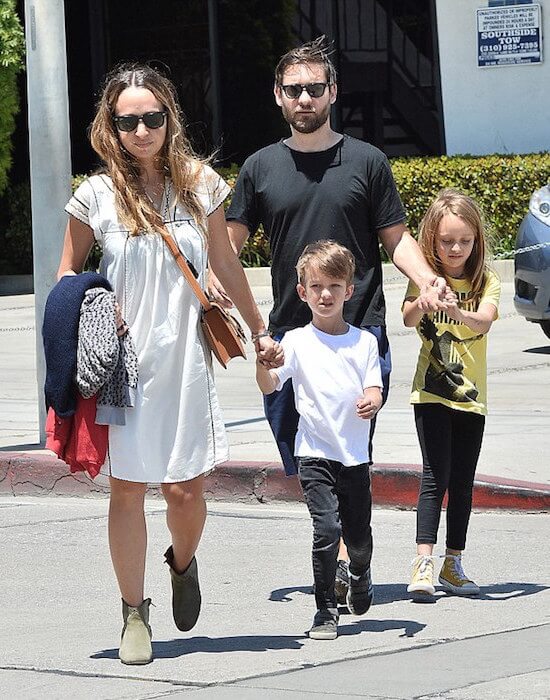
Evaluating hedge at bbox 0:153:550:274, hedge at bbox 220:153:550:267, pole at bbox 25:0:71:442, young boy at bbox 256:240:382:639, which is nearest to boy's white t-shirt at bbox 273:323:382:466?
young boy at bbox 256:240:382:639

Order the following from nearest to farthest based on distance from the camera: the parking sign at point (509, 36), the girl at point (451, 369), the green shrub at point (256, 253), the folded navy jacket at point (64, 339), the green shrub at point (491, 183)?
the folded navy jacket at point (64, 339) < the girl at point (451, 369) < the green shrub at point (491, 183) < the green shrub at point (256, 253) < the parking sign at point (509, 36)

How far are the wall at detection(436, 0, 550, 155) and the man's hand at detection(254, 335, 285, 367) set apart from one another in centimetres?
1510

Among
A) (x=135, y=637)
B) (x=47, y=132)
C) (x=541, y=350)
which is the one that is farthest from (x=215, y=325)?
(x=541, y=350)

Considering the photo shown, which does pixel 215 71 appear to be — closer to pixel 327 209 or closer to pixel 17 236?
pixel 17 236

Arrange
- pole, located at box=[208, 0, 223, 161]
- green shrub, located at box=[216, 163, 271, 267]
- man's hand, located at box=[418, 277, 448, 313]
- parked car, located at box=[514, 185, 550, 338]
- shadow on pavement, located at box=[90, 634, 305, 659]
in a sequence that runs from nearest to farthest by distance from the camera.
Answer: shadow on pavement, located at box=[90, 634, 305, 659]
man's hand, located at box=[418, 277, 448, 313]
parked car, located at box=[514, 185, 550, 338]
green shrub, located at box=[216, 163, 271, 267]
pole, located at box=[208, 0, 223, 161]

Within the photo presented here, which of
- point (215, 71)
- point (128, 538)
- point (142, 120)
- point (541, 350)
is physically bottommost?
point (541, 350)

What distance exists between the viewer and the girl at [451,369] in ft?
19.6

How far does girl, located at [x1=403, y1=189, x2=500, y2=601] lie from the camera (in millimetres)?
5980

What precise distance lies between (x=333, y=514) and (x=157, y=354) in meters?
0.85

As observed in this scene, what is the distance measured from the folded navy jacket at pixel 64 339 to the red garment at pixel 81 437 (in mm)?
35

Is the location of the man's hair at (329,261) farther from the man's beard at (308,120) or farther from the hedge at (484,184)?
the hedge at (484,184)

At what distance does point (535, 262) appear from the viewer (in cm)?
1186

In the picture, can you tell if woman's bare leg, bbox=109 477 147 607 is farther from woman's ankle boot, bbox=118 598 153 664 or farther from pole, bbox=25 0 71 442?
pole, bbox=25 0 71 442

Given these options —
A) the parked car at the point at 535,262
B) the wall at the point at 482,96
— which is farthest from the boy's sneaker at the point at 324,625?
the wall at the point at 482,96
